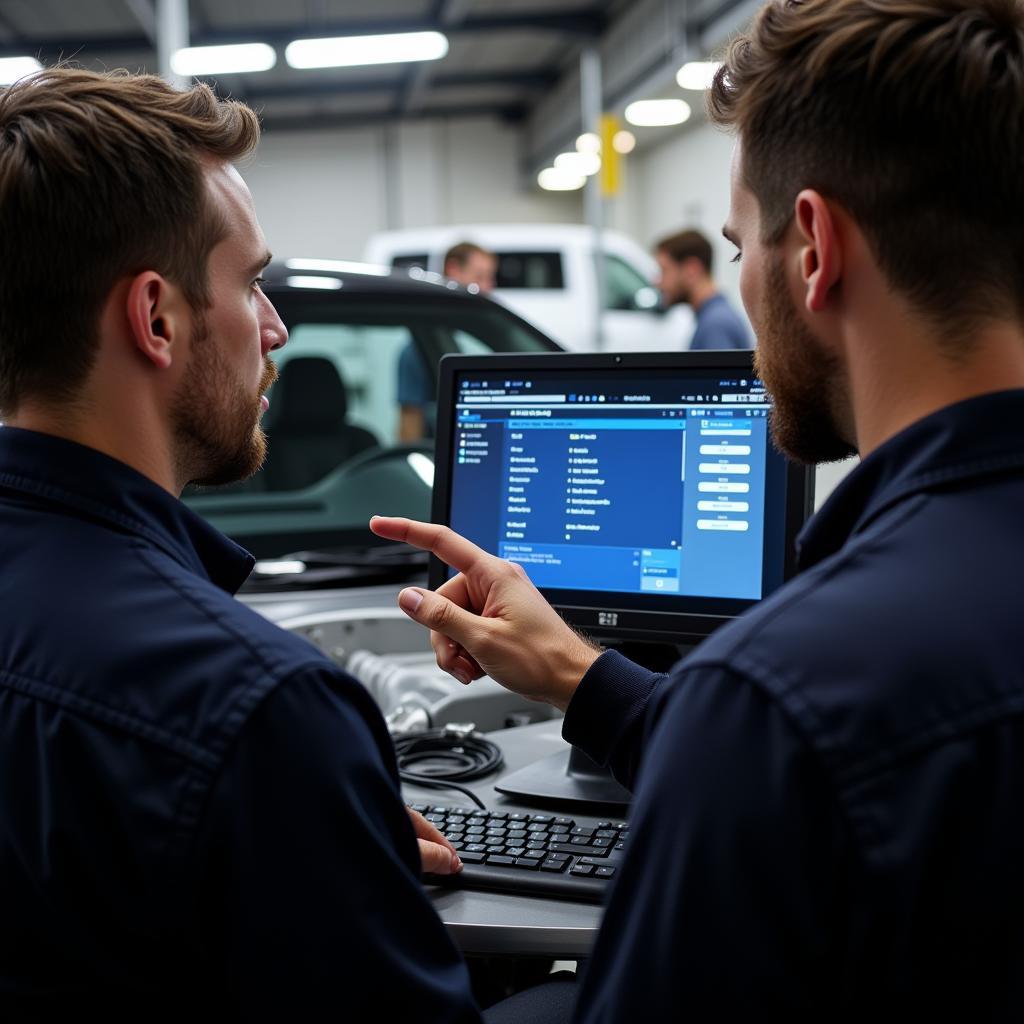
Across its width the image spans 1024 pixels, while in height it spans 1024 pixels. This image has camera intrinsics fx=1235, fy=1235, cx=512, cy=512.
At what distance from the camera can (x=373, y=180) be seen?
602 inches

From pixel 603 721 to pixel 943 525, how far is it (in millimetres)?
639

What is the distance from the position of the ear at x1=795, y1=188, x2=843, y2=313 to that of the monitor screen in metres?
0.72

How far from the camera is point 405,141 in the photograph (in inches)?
599

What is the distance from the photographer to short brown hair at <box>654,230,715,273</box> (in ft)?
21.7

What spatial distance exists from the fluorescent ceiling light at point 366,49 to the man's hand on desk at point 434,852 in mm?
7699

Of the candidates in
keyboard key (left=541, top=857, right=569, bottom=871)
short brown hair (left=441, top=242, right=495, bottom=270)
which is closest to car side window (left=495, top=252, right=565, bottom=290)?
short brown hair (left=441, top=242, right=495, bottom=270)

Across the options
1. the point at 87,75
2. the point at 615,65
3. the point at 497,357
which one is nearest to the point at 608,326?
the point at 615,65

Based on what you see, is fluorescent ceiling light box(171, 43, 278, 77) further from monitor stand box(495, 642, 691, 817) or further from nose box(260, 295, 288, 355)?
monitor stand box(495, 642, 691, 817)

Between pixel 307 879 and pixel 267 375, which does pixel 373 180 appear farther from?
pixel 307 879

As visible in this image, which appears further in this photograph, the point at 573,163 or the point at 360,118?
the point at 360,118

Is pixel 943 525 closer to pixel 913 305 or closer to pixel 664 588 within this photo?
pixel 913 305

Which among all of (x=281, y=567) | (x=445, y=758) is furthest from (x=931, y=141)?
(x=281, y=567)

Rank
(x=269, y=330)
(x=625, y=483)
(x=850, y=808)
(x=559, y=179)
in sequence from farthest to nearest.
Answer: (x=559, y=179), (x=625, y=483), (x=269, y=330), (x=850, y=808)

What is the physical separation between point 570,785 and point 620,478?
0.45 meters
